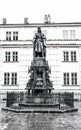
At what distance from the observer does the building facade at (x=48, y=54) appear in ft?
99.6

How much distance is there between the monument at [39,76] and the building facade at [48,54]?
1210 centimetres

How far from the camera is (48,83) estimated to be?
18.1m

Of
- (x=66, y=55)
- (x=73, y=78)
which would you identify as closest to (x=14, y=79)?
(x=66, y=55)

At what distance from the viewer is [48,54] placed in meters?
31.0

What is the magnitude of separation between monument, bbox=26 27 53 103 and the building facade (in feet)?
39.7

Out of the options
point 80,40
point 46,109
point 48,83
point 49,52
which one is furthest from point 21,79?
point 46,109

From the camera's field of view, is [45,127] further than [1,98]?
No

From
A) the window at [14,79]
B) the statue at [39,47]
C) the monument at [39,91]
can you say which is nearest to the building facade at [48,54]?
the window at [14,79]

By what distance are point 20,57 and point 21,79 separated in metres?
3.33

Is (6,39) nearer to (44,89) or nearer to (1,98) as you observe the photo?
(1,98)

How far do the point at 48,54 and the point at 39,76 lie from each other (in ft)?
44.0

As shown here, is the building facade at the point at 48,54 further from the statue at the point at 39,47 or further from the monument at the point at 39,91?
the statue at the point at 39,47

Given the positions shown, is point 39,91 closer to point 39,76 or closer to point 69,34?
point 39,76

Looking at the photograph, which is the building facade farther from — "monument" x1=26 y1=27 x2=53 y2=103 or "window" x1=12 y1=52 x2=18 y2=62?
"monument" x1=26 y1=27 x2=53 y2=103
